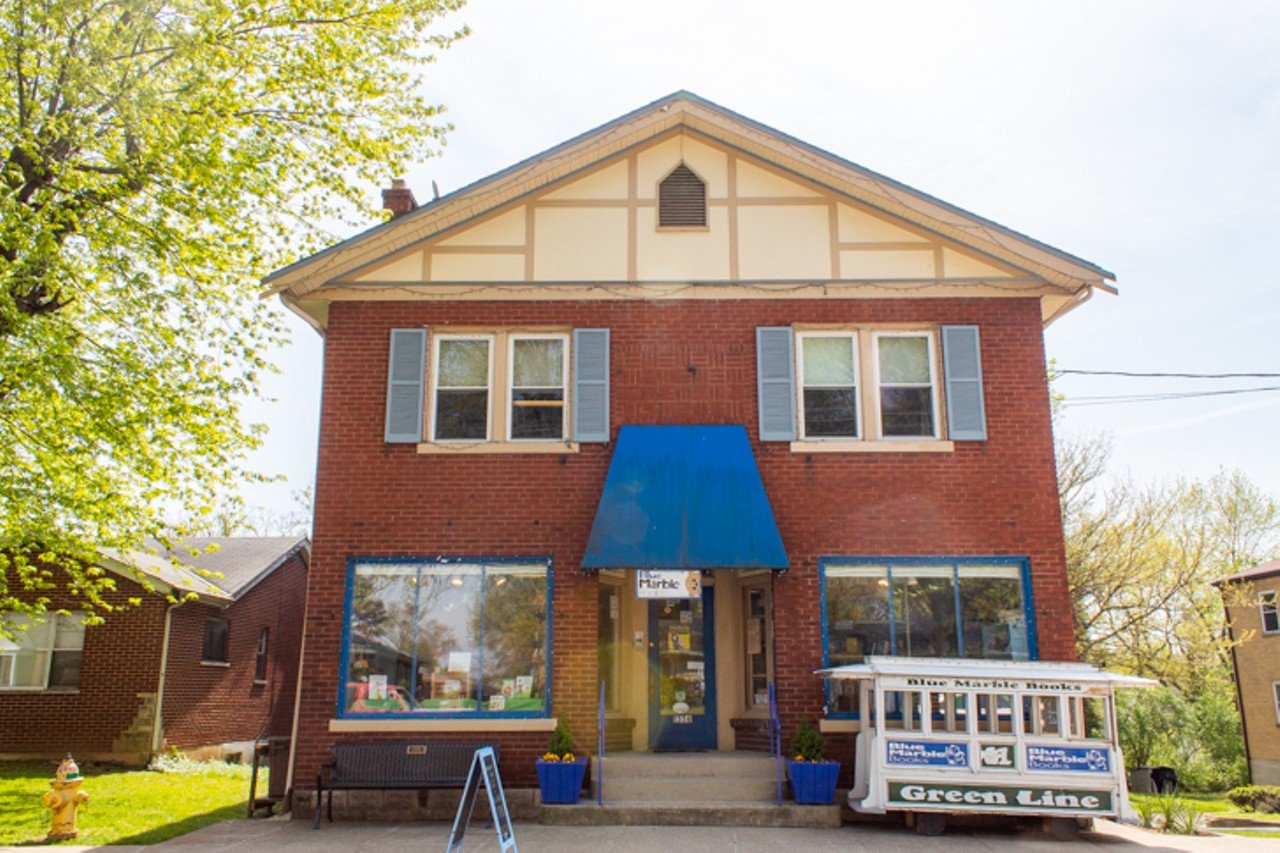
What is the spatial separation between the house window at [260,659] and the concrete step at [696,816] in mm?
15027

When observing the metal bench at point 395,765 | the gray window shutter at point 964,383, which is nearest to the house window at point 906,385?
the gray window shutter at point 964,383

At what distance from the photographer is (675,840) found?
1046 cm

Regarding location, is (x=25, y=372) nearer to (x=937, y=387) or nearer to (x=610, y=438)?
(x=610, y=438)

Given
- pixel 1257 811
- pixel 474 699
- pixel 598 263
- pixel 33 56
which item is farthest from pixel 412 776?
pixel 1257 811

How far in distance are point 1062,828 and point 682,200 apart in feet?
28.5

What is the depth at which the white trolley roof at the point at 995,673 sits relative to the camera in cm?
1088

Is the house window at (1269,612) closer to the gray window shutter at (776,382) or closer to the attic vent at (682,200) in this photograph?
the gray window shutter at (776,382)

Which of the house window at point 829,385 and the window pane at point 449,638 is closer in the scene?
the window pane at point 449,638

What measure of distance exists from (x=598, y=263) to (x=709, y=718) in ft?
20.6

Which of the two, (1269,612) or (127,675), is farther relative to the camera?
(1269,612)

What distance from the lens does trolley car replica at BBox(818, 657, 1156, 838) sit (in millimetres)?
10711

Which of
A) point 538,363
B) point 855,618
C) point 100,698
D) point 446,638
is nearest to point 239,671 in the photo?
point 100,698

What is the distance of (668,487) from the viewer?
12422mm

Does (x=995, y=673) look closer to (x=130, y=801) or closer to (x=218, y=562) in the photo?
(x=130, y=801)
